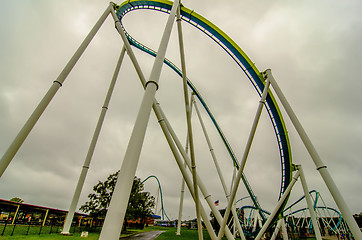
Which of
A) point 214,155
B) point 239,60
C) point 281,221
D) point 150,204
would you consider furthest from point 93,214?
point 239,60

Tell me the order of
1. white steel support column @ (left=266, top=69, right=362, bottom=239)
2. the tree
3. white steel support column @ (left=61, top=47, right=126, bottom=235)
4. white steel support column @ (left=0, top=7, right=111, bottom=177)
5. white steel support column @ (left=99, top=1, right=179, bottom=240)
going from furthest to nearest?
the tree
white steel support column @ (left=61, top=47, right=126, bottom=235)
white steel support column @ (left=266, top=69, right=362, bottom=239)
white steel support column @ (left=0, top=7, right=111, bottom=177)
white steel support column @ (left=99, top=1, right=179, bottom=240)

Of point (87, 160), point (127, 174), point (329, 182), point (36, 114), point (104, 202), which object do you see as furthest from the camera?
point (104, 202)

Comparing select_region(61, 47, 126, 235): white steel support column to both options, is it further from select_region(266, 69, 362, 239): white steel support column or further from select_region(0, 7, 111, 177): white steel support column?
select_region(266, 69, 362, 239): white steel support column

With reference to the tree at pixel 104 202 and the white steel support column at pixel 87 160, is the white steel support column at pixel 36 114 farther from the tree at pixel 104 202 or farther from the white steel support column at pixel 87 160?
the tree at pixel 104 202

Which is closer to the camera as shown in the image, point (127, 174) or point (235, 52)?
point (127, 174)

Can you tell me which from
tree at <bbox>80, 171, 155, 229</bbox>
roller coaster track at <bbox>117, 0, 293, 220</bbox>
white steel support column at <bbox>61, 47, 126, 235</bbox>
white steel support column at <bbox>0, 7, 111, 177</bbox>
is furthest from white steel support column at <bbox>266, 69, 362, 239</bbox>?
tree at <bbox>80, 171, 155, 229</bbox>

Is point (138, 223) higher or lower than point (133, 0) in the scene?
lower

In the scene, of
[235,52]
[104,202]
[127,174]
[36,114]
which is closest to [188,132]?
[127,174]

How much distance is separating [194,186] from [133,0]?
11.1 meters

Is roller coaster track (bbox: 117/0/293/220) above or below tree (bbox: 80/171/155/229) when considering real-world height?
above

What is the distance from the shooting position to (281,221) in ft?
49.1

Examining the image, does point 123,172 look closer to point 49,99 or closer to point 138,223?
point 49,99

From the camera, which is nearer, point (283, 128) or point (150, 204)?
point (283, 128)

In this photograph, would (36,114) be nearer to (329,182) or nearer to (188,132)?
(188,132)
